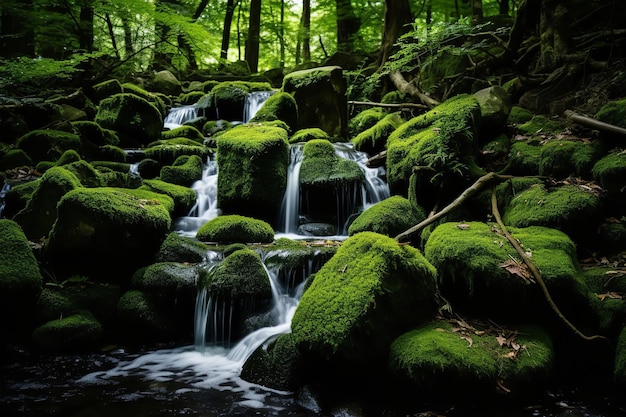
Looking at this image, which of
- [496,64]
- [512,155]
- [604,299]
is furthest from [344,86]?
[604,299]

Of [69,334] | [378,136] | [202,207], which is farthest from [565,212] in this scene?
[202,207]

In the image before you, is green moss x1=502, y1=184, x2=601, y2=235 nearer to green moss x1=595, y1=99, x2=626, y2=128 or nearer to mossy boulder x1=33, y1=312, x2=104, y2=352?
green moss x1=595, y1=99, x2=626, y2=128

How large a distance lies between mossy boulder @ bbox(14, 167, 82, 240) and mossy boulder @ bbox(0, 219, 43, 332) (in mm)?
1196

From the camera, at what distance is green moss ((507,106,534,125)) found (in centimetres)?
865

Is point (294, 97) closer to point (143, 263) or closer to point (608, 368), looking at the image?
point (143, 263)

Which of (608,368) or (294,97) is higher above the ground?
(294,97)

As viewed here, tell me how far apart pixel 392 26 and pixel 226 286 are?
1106cm

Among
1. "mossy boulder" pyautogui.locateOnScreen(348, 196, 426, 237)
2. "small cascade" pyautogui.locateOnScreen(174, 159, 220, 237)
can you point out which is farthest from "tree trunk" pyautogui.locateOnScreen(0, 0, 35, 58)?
"mossy boulder" pyautogui.locateOnScreen(348, 196, 426, 237)

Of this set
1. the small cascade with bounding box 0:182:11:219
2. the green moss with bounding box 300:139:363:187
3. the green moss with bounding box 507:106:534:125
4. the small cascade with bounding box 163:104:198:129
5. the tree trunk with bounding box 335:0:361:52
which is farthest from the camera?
the tree trunk with bounding box 335:0:361:52

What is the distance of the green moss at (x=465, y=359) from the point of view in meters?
3.63

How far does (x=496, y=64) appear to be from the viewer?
10078 millimetres

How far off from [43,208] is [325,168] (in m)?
5.38

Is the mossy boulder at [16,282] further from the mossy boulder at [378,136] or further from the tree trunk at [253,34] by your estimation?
the tree trunk at [253,34]

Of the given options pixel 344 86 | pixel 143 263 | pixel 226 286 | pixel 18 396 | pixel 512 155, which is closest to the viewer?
pixel 18 396
